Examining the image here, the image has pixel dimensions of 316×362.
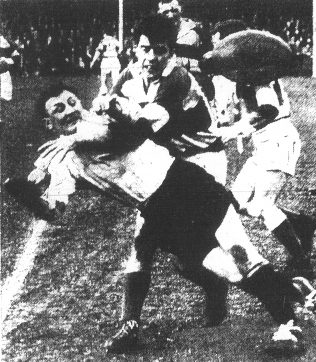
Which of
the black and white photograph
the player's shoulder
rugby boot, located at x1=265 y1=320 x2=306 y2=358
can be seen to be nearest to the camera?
rugby boot, located at x1=265 y1=320 x2=306 y2=358

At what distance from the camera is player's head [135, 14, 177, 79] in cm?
446

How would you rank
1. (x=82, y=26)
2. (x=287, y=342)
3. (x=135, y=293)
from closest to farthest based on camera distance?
(x=287, y=342), (x=135, y=293), (x=82, y=26)

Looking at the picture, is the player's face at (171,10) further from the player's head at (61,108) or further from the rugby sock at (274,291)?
the rugby sock at (274,291)

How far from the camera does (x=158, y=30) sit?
4.50 metres

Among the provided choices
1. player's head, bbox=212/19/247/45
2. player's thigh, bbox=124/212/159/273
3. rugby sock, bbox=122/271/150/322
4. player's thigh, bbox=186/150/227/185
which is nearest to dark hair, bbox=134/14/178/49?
player's head, bbox=212/19/247/45

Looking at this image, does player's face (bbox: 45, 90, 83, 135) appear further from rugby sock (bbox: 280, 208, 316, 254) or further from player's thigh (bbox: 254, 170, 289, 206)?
rugby sock (bbox: 280, 208, 316, 254)

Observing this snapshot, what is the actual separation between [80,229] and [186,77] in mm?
1356

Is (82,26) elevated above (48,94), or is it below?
above

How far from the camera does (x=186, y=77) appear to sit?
4418 mm

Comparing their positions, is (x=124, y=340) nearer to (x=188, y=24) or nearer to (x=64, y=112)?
(x=64, y=112)

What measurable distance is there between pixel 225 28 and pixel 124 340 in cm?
239

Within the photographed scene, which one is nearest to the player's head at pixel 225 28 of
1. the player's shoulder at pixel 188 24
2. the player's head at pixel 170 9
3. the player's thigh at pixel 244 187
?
the player's shoulder at pixel 188 24

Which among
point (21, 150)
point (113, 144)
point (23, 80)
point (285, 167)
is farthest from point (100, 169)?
point (285, 167)

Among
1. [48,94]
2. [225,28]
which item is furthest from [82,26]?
[225,28]
